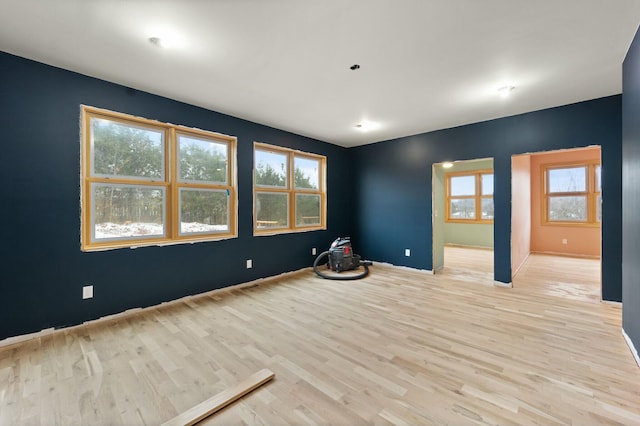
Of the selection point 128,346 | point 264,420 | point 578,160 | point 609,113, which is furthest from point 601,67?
point 128,346

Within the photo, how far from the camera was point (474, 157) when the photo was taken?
4.52 m

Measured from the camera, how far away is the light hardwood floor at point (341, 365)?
1.68 metres

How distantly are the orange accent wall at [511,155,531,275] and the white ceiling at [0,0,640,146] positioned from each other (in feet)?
4.54

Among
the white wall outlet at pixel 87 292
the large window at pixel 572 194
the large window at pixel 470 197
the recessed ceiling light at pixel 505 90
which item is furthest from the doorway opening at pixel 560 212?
the white wall outlet at pixel 87 292

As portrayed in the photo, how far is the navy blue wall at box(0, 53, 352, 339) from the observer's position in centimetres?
252

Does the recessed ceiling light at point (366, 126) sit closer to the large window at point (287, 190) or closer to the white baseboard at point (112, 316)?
the large window at point (287, 190)

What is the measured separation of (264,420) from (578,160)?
815cm

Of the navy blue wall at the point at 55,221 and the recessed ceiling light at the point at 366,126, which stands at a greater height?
the recessed ceiling light at the point at 366,126

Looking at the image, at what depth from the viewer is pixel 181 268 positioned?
362 centimetres

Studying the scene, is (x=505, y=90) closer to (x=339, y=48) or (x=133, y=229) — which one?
(x=339, y=48)

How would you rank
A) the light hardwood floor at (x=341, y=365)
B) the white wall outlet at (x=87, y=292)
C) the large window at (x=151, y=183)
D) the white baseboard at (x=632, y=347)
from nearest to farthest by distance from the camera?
the light hardwood floor at (x=341, y=365), the white baseboard at (x=632, y=347), the white wall outlet at (x=87, y=292), the large window at (x=151, y=183)

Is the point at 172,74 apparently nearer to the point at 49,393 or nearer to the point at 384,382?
the point at 49,393

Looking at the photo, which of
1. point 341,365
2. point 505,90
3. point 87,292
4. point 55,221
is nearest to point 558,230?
point 505,90

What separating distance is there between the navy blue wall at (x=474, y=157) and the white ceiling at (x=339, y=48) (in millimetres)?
352
